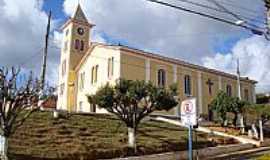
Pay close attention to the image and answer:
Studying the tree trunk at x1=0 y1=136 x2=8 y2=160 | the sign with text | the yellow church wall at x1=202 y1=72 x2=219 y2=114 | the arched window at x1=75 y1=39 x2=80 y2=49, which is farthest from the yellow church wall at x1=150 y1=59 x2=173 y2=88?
the sign with text

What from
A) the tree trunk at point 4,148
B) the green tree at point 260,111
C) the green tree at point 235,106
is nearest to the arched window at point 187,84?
the green tree at point 235,106

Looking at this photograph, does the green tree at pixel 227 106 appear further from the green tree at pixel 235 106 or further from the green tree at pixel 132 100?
the green tree at pixel 132 100

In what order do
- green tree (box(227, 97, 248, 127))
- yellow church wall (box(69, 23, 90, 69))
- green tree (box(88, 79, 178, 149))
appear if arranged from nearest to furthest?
green tree (box(88, 79, 178, 149))
green tree (box(227, 97, 248, 127))
yellow church wall (box(69, 23, 90, 69))

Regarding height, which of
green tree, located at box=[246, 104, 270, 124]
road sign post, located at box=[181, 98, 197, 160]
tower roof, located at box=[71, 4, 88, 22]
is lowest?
road sign post, located at box=[181, 98, 197, 160]

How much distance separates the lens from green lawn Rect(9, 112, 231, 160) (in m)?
19.6

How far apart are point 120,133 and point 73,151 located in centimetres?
690

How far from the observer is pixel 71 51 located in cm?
5338

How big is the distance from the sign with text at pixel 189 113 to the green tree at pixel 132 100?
13024mm

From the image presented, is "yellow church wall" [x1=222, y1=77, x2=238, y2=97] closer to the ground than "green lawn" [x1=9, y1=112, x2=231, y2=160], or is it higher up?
higher up

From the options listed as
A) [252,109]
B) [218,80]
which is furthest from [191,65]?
[252,109]

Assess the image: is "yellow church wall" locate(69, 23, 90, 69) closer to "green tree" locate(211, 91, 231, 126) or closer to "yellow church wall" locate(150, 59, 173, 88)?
"yellow church wall" locate(150, 59, 173, 88)

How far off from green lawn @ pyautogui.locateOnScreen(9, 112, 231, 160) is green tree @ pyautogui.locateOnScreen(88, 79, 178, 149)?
5.25ft

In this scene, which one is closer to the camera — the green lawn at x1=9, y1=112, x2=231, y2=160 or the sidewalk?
the green lawn at x1=9, y1=112, x2=231, y2=160

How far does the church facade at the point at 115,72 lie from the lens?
4266 centimetres
